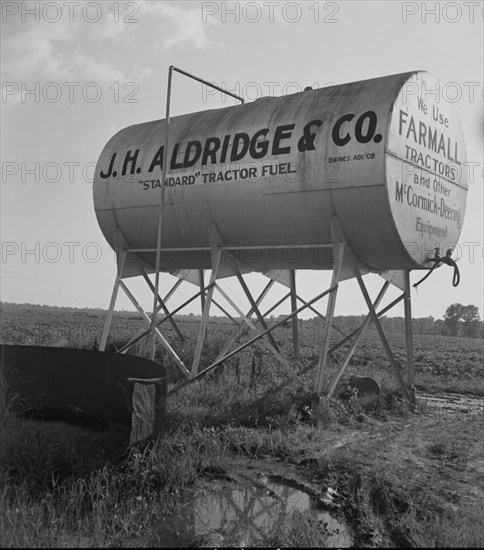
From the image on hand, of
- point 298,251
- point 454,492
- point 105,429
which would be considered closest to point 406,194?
point 298,251

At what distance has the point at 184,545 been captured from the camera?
438 cm

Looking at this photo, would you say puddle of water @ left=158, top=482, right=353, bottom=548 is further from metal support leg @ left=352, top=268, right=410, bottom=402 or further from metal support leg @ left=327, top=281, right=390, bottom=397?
metal support leg @ left=352, top=268, right=410, bottom=402

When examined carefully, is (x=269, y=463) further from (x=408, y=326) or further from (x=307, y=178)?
(x=408, y=326)

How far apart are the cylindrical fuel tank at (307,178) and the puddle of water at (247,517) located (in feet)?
13.1

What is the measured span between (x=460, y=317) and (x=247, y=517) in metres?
61.9

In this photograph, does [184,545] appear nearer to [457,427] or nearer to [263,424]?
[263,424]

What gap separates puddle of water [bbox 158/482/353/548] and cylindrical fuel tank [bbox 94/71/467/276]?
158 inches

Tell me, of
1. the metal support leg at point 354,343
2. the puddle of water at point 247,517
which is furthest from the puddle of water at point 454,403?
the puddle of water at point 247,517

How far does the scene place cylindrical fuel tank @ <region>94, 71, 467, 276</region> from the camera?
833 cm

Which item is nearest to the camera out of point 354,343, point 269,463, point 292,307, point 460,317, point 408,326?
point 269,463

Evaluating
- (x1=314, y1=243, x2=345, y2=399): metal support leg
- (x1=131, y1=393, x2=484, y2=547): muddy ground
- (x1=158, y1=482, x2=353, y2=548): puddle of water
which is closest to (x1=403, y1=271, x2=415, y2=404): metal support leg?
(x1=314, y1=243, x2=345, y2=399): metal support leg

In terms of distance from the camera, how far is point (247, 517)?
16.6 feet

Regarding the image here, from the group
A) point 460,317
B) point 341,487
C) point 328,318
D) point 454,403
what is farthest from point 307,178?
point 460,317

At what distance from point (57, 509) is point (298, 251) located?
19.6 ft
